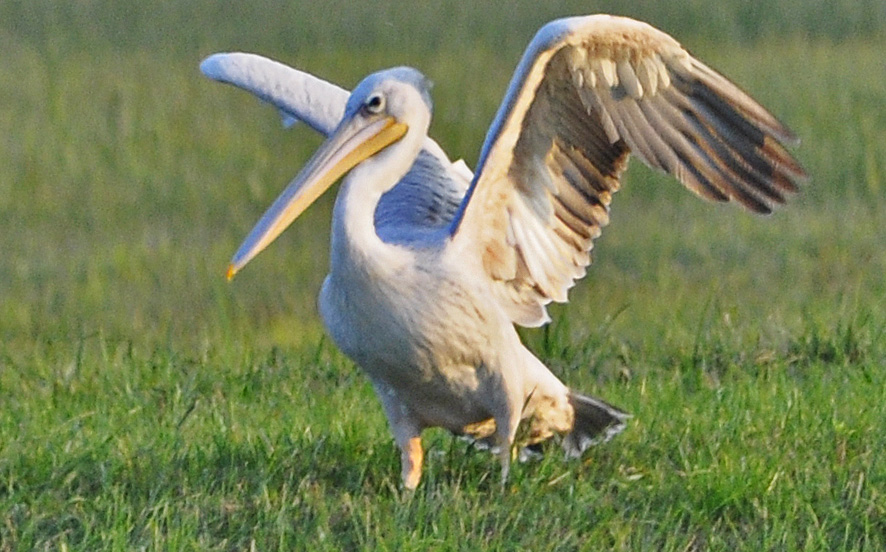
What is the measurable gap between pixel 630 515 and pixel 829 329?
2.66 metres

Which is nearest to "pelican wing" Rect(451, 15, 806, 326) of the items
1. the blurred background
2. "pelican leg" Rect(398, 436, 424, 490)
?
"pelican leg" Rect(398, 436, 424, 490)

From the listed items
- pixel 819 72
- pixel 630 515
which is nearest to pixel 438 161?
pixel 630 515

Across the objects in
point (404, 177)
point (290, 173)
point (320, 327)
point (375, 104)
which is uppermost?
point (375, 104)

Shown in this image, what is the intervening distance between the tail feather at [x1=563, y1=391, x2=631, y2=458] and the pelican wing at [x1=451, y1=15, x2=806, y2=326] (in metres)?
0.33

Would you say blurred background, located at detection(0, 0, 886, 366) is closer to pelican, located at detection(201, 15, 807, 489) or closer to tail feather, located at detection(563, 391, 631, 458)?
tail feather, located at detection(563, 391, 631, 458)

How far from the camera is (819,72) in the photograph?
1360cm

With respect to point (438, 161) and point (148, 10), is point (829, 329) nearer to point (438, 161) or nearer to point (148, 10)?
point (438, 161)

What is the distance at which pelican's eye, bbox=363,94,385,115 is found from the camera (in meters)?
5.39

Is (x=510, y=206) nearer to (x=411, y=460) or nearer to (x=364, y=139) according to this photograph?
(x=364, y=139)

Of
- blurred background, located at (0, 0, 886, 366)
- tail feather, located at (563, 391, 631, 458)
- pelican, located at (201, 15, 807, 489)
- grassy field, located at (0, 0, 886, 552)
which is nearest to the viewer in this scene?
grassy field, located at (0, 0, 886, 552)

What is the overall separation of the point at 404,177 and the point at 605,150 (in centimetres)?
74

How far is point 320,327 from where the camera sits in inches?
341

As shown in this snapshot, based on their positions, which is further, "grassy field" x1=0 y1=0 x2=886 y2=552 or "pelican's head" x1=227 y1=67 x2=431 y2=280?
"pelican's head" x1=227 y1=67 x2=431 y2=280

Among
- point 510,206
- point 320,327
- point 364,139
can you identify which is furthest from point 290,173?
point 364,139
